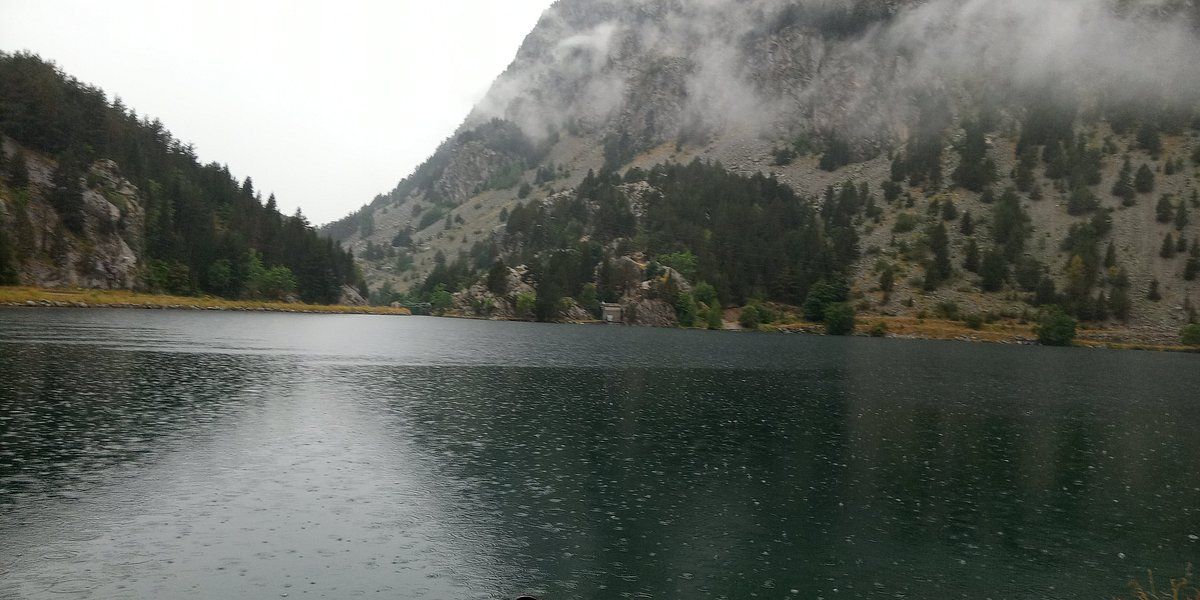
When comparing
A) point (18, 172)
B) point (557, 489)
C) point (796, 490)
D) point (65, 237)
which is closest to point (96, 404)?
point (557, 489)

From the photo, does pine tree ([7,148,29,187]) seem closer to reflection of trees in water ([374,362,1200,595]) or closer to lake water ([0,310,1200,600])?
lake water ([0,310,1200,600])

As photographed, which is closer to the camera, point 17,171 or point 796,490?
point 796,490

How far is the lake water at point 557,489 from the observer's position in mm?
22641

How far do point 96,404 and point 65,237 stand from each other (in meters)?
167

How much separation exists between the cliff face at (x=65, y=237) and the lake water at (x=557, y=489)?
12424cm

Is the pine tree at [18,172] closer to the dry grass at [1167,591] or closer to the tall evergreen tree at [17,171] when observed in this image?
the tall evergreen tree at [17,171]

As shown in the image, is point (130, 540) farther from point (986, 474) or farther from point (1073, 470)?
point (1073, 470)

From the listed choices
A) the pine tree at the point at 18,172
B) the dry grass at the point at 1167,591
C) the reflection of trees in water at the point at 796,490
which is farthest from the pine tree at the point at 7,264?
the dry grass at the point at 1167,591

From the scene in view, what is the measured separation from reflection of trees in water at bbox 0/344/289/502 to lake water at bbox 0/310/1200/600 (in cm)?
30

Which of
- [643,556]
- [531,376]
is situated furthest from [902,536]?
[531,376]

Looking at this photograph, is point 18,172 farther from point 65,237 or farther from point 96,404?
point 96,404

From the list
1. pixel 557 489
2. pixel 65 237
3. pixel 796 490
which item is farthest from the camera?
pixel 65 237

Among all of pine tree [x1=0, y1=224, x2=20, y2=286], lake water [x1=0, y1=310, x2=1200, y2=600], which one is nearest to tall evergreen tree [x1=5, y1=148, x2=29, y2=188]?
pine tree [x1=0, y1=224, x2=20, y2=286]

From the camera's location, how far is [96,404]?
47.6 m
